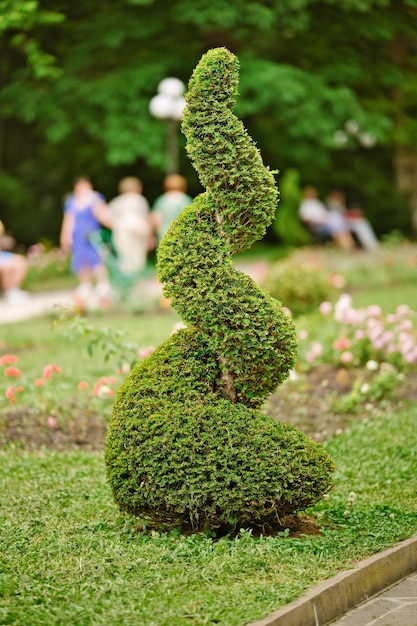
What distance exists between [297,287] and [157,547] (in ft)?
28.4

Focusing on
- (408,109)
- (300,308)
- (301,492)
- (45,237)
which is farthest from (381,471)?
(408,109)

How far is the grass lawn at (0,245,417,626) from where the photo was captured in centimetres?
471

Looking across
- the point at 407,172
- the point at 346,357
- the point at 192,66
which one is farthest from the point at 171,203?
the point at 407,172

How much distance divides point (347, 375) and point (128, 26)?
1318 cm

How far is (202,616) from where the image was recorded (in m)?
4.59

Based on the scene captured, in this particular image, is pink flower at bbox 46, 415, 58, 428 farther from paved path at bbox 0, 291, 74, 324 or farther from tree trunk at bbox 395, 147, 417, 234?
tree trunk at bbox 395, 147, 417, 234

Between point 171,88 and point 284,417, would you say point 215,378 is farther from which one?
point 171,88

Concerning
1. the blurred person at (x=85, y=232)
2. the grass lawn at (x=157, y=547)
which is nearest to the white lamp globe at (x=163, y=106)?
the blurred person at (x=85, y=232)

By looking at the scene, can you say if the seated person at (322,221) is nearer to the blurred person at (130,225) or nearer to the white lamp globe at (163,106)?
the white lamp globe at (163,106)

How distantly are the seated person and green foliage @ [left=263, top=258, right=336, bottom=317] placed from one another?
11676mm

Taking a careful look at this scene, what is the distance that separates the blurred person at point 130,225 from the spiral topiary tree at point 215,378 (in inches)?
464

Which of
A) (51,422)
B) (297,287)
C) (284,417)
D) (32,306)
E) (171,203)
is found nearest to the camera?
(51,422)

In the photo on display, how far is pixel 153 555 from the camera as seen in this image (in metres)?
5.38

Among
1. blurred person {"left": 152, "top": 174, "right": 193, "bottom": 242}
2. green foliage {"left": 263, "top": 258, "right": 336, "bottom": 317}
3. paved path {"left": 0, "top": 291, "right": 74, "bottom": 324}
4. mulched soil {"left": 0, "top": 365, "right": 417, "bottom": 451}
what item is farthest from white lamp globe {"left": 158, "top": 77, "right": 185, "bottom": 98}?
mulched soil {"left": 0, "top": 365, "right": 417, "bottom": 451}
